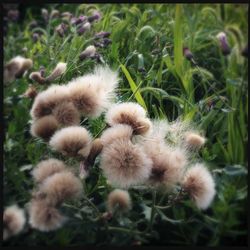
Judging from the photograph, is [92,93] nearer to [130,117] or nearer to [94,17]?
[130,117]

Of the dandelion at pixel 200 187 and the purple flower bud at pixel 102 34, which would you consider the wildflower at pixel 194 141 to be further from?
the purple flower bud at pixel 102 34

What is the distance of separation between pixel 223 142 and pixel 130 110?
1.26 ft

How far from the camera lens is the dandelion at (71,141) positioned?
1.35 metres

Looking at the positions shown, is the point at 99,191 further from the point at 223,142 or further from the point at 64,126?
the point at 223,142

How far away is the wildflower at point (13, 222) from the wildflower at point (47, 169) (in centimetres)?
11

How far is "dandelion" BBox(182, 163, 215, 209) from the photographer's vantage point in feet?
4.53

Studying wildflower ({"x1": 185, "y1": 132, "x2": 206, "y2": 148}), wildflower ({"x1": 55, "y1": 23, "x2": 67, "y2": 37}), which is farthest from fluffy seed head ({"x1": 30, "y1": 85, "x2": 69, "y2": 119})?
wildflower ({"x1": 55, "y1": 23, "x2": 67, "y2": 37})

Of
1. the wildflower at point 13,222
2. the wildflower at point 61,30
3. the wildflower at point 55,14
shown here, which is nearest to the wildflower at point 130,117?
the wildflower at point 13,222

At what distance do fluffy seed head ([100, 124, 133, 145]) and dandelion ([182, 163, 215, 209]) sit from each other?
0.21 meters

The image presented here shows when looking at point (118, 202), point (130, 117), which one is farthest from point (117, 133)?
point (118, 202)

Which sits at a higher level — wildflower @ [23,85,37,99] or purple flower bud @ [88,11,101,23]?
purple flower bud @ [88,11,101,23]

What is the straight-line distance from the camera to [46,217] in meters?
1.33

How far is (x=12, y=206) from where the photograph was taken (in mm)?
1427

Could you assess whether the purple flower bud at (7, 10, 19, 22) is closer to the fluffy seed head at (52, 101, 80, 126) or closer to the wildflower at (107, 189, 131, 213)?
the fluffy seed head at (52, 101, 80, 126)
